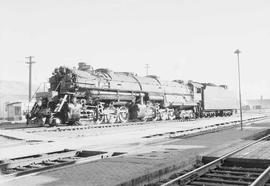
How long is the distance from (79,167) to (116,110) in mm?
18303

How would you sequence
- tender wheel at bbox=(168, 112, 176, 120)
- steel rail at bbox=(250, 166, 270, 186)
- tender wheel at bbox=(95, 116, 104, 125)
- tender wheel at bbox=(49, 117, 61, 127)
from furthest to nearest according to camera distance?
tender wheel at bbox=(168, 112, 176, 120) < tender wheel at bbox=(95, 116, 104, 125) < tender wheel at bbox=(49, 117, 61, 127) < steel rail at bbox=(250, 166, 270, 186)

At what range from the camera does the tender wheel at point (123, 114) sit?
27.5 m

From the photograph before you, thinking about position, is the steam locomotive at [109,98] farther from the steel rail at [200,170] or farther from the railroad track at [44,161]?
the steel rail at [200,170]

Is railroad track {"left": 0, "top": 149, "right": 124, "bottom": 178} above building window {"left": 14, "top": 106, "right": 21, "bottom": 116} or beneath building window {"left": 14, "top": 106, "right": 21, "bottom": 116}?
beneath

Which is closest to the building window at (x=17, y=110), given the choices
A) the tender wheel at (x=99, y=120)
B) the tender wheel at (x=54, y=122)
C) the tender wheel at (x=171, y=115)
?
the tender wheel at (x=171, y=115)

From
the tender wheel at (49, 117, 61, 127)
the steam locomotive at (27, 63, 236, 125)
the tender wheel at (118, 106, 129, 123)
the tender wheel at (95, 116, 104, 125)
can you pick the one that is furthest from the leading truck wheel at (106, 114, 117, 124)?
the tender wheel at (49, 117, 61, 127)

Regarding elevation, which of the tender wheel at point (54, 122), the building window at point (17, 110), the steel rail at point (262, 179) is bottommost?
the steel rail at point (262, 179)

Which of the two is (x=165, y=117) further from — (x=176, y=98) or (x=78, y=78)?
(x=78, y=78)

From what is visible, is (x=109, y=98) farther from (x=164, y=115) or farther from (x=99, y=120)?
(x=164, y=115)

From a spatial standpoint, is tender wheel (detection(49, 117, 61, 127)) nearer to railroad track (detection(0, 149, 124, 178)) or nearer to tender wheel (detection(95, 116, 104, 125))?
tender wheel (detection(95, 116, 104, 125))

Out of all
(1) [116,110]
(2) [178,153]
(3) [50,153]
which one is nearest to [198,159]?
(2) [178,153]

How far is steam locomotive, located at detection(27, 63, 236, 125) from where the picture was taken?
77.2ft

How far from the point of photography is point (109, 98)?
2634cm

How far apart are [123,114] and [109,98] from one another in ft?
7.22
